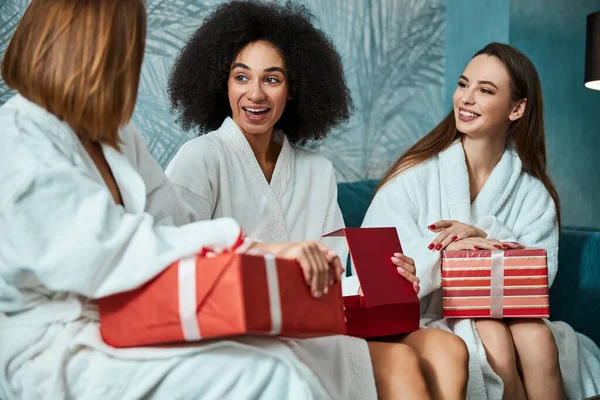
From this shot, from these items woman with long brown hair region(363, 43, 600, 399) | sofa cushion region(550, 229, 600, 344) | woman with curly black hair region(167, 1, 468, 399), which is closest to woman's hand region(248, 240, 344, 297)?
woman with curly black hair region(167, 1, 468, 399)

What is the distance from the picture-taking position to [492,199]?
254 cm

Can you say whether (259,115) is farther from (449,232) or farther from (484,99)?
(484,99)

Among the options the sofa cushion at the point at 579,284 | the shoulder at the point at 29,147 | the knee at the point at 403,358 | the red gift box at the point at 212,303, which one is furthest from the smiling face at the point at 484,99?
the shoulder at the point at 29,147

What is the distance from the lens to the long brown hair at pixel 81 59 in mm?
1391

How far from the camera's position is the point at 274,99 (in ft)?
7.33

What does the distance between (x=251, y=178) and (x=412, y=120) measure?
1.60 metres

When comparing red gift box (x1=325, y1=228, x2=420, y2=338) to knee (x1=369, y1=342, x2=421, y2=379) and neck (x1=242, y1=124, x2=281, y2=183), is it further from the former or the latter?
neck (x1=242, y1=124, x2=281, y2=183)

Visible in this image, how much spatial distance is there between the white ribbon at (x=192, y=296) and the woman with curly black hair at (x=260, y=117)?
0.73m

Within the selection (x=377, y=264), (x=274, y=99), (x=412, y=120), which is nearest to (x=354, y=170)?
(x=412, y=120)

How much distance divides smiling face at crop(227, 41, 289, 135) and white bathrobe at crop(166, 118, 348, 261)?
5 cm

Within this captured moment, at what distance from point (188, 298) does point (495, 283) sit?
1.00m

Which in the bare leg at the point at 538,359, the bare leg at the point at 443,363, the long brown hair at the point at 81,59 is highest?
the long brown hair at the point at 81,59

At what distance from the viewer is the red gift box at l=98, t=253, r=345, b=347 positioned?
50.4 inches

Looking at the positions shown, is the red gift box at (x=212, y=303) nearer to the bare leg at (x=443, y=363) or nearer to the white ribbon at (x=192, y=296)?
the white ribbon at (x=192, y=296)
